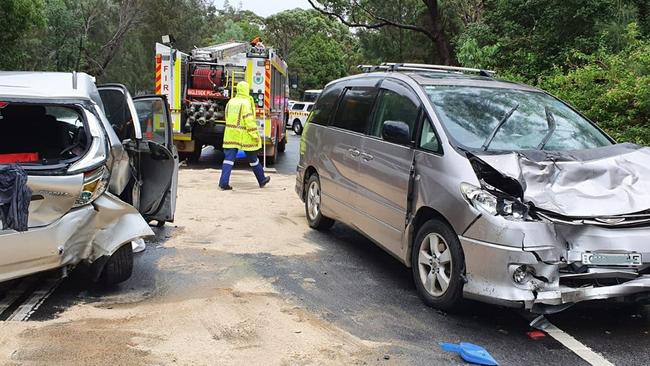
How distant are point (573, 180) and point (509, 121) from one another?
1.00 m

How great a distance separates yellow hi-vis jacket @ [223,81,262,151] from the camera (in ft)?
35.2

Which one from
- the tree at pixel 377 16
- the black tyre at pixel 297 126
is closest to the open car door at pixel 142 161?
the tree at pixel 377 16

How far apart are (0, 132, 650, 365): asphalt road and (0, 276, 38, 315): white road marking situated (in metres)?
0.25

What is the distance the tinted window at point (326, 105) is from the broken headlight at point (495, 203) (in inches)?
126

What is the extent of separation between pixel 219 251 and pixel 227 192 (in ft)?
13.1

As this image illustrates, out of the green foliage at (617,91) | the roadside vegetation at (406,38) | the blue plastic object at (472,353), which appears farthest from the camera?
the roadside vegetation at (406,38)

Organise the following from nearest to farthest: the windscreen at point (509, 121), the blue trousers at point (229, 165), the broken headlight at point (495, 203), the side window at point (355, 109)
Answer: the broken headlight at point (495, 203) < the windscreen at point (509, 121) < the side window at point (355, 109) < the blue trousers at point (229, 165)

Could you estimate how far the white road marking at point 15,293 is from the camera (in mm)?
4639

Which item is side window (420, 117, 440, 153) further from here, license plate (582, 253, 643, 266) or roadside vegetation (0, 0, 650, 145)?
roadside vegetation (0, 0, 650, 145)

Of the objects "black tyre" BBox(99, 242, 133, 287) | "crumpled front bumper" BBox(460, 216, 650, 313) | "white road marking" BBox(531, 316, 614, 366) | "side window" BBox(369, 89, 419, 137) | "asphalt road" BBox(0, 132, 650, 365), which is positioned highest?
"side window" BBox(369, 89, 419, 137)

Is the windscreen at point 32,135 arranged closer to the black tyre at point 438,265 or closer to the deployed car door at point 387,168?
the deployed car door at point 387,168

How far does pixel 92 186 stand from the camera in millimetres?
4465

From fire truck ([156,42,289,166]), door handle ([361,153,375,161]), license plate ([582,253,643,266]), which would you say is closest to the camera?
license plate ([582,253,643,266])

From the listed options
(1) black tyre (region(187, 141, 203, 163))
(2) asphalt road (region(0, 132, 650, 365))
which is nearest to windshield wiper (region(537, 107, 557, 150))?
(2) asphalt road (region(0, 132, 650, 365))
